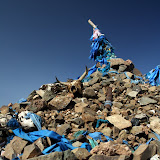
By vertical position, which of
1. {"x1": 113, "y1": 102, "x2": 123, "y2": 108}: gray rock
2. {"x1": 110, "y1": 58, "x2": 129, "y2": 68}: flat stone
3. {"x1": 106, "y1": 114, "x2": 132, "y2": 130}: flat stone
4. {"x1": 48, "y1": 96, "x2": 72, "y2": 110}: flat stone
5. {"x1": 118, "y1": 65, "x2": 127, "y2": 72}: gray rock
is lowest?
{"x1": 106, "y1": 114, "x2": 132, "y2": 130}: flat stone

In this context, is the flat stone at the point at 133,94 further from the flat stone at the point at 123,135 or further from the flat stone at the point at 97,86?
the flat stone at the point at 123,135

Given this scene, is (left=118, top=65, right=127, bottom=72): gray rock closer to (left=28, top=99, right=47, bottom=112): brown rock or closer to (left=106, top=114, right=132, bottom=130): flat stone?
(left=106, top=114, right=132, bottom=130): flat stone

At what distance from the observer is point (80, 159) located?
284 centimetres

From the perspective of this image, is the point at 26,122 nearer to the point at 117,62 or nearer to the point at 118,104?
the point at 118,104

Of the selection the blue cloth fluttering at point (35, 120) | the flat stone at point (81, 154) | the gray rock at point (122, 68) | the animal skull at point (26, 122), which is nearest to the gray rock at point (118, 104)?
the blue cloth fluttering at point (35, 120)

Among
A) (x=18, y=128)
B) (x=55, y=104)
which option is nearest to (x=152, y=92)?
(x=55, y=104)

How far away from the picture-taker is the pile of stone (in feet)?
9.78

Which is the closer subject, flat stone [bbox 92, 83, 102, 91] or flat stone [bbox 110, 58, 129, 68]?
flat stone [bbox 92, 83, 102, 91]

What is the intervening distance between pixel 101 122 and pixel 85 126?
2.09 feet

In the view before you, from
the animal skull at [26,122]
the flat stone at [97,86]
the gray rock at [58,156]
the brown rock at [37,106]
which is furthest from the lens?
the flat stone at [97,86]

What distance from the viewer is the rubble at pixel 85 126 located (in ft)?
9.91

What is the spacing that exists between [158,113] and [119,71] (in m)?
5.72

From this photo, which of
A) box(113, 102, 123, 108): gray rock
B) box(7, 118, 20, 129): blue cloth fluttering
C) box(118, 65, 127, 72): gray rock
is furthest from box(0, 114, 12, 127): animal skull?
box(118, 65, 127, 72): gray rock

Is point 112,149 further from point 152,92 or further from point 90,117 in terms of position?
point 152,92
